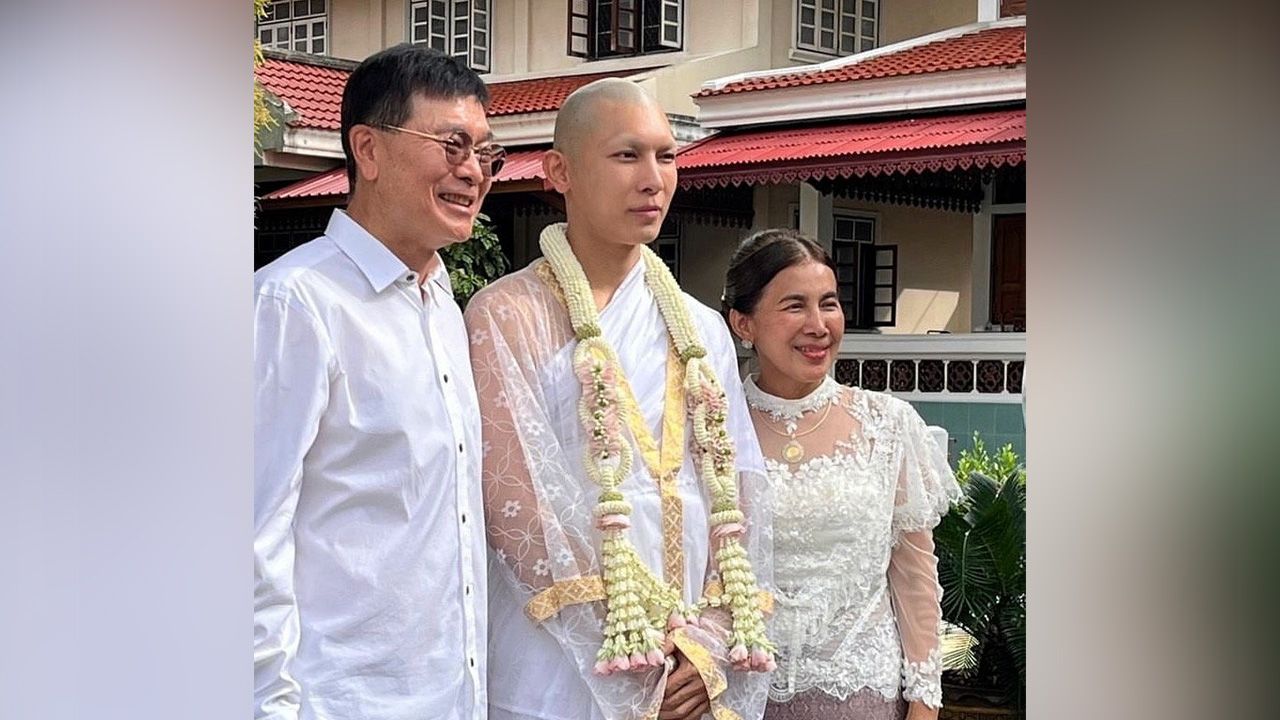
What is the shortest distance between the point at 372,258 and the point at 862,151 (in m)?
6.41

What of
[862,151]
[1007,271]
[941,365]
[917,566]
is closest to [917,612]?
[917,566]

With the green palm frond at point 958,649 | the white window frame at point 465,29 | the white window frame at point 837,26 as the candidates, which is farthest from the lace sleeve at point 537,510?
the white window frame at point 465,29

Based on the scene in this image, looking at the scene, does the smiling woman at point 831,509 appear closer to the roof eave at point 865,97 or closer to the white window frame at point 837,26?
the roof eave at point 865,97

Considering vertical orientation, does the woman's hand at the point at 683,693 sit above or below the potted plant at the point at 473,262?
below

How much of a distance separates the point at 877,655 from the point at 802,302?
52cm

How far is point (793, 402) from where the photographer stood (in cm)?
257

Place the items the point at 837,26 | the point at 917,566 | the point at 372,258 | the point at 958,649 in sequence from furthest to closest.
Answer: the point at 837,26, the point at 958,649, the point at 917,566, the point at 372,258

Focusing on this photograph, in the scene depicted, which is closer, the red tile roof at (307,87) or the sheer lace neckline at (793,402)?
the sheer lace neckline at (793,402)

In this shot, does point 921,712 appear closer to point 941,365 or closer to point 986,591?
point 986,591

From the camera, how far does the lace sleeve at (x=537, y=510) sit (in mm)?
2172

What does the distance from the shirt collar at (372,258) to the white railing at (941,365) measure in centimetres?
708

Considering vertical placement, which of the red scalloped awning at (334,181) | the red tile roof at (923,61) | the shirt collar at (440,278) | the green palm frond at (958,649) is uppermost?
the red tile roof at (923,61)

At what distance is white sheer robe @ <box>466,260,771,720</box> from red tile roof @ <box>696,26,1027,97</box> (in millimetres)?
6498
